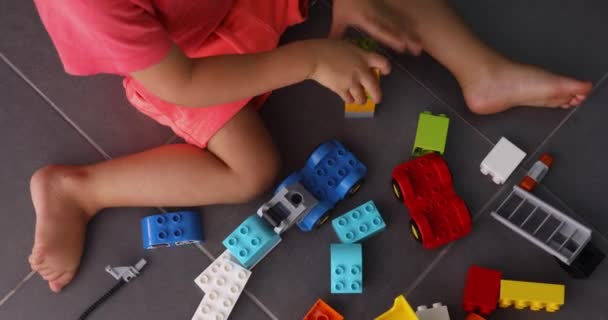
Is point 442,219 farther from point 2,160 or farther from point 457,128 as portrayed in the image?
point 2,160

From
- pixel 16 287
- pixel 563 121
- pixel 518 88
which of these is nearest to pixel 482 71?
pixel 518 88

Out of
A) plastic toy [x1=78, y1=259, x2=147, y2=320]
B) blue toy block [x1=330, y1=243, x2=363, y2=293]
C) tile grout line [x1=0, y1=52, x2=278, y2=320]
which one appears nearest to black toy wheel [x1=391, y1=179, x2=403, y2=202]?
blue toy block [x1=330, y1=243, x2=363, y2=293]

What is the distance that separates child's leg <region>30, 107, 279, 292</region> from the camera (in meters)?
1.01

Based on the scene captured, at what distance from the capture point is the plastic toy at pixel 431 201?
1.01 meters

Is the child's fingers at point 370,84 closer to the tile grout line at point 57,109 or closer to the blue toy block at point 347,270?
the blue toy block at point 347,270

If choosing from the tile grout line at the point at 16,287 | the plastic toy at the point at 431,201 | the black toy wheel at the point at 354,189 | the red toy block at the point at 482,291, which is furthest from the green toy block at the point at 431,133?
the tile grout line at the point at 16,287

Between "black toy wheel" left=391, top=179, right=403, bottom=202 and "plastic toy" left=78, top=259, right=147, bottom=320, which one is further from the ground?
"black toy wheel" left=391, top=179, right=403, bottom=202

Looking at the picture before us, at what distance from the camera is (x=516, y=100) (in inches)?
41.4

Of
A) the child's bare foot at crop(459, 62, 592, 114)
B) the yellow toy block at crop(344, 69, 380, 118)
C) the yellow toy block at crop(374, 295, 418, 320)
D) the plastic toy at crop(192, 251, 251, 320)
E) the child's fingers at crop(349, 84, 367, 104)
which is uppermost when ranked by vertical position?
the child's bare foot at crop(459, 62, 592, 114)

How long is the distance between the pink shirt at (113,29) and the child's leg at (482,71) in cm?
41

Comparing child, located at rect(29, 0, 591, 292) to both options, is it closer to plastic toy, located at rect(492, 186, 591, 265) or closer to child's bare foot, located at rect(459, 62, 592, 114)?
child's bare foot, located at rect(459, 62, 592, 114)

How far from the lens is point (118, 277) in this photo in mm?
1030

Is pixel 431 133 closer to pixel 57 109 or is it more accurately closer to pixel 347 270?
pixel 347 270

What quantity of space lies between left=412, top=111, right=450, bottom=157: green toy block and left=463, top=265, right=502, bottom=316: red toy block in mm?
222
